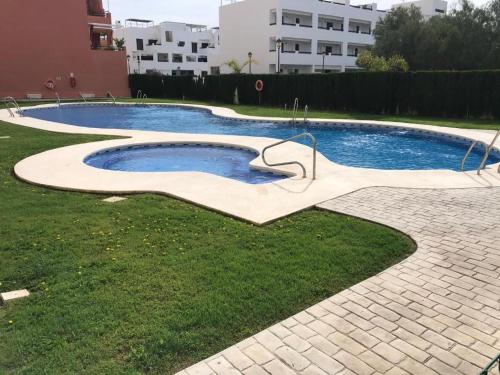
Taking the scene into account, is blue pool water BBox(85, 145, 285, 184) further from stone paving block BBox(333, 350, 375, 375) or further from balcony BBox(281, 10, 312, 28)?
balcony BBox(281, 10, 312, 28)

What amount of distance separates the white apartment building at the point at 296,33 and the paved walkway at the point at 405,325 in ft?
141

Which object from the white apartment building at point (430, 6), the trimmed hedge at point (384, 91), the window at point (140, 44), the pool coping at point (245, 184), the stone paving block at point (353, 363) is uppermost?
the white apartment building at point (430, 6)

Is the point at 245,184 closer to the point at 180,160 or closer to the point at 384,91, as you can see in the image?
the point at 180,160

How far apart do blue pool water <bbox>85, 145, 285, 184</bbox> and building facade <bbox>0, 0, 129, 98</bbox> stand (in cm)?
2404

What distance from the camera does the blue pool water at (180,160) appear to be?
11246mm

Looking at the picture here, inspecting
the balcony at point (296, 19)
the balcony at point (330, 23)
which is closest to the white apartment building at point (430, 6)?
the balcony at point (330, 23)

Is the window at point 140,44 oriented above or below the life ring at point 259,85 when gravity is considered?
above

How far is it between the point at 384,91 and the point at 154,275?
66.2 feet

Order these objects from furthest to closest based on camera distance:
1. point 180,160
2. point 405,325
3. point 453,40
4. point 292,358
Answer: point 453,40
point 180,160
point 405,325
point 292,358

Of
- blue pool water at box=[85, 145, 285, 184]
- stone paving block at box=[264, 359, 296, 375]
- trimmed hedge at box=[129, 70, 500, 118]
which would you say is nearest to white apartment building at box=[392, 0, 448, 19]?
trimmed hedge at box=[129, 70, 500, 118]

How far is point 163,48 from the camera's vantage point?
69.4 m

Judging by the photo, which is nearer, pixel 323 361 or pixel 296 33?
pixel 323 361

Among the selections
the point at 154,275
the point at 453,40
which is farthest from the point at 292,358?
the point at 453,40

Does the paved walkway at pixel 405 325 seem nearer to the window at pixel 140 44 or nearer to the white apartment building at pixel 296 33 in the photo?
the white apartment building at pixel 296 33
